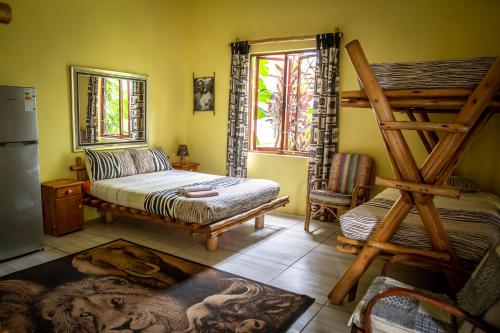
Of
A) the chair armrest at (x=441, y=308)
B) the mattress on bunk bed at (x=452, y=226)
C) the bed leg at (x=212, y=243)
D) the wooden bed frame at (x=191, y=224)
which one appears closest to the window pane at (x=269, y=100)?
the wooden bed frame at (x=191, y=224)

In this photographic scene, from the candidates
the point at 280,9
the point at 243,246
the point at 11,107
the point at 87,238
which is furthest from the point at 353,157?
the point at 11,107

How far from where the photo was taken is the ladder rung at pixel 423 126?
212cm

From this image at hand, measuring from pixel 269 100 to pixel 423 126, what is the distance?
11.6ft

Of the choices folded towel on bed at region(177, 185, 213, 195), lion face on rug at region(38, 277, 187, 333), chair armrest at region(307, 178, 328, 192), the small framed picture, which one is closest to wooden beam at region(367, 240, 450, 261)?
lion face on rug at region(38, 277, 187, 333)

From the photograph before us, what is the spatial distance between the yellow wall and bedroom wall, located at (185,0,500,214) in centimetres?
1

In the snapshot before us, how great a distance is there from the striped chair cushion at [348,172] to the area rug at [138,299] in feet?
7.09

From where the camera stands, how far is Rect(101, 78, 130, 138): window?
4.94 metres

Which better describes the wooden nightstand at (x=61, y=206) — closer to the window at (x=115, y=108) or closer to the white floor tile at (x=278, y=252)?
the window at (x=115, y=108)

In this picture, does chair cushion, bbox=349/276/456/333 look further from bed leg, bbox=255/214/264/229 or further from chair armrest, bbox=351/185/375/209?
bed leg, bbox=255/214/264/229

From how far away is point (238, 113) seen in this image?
5.68 meters

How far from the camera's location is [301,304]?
2.77m

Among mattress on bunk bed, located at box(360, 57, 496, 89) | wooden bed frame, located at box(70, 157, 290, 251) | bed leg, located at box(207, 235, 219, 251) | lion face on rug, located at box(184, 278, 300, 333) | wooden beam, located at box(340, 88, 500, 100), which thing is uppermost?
mattress on bunk bed, located at box(360, 57, 496, 89)

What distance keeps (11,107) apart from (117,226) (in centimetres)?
193

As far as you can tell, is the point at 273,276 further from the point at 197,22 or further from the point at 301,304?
the point at 197,22
